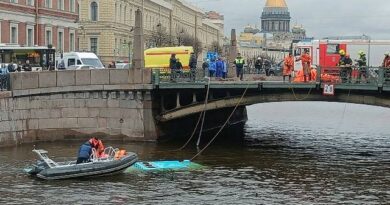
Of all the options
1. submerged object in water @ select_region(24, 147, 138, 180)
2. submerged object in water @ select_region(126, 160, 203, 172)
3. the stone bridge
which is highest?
the stone bridge

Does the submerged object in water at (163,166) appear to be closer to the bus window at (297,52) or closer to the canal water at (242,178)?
the canal water at (242,178)

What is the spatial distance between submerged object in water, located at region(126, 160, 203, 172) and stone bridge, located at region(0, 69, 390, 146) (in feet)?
24.3

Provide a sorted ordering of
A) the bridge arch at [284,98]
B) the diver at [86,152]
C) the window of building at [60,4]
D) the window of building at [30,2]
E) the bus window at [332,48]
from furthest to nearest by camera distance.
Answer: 1. the window of building at [60,4]
2. the window of building at [30,2]
3. the bus window at [332,48]
4. the bridge arch at [284,98]
5. the diver at [86,152]

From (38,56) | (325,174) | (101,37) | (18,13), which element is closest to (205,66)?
(325,174)

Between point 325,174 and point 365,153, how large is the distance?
746 centimetres

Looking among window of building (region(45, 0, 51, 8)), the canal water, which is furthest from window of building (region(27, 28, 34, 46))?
the canal water

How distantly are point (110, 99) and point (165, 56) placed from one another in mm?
11592

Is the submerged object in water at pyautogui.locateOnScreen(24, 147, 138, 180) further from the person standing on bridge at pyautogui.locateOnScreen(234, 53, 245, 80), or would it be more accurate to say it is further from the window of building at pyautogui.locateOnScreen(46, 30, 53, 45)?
the window of building at pyautogui.locateOnScreen(46, 30, 53, 45)

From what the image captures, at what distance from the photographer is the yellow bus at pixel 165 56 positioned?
48.6 metres

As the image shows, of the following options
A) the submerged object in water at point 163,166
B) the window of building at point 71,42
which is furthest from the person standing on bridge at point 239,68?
the window of building at point 71,42

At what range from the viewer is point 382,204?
24.2 m

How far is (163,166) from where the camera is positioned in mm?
30594

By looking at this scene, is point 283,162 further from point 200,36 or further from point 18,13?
point 200,36

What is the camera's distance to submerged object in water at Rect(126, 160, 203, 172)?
1189 inches
